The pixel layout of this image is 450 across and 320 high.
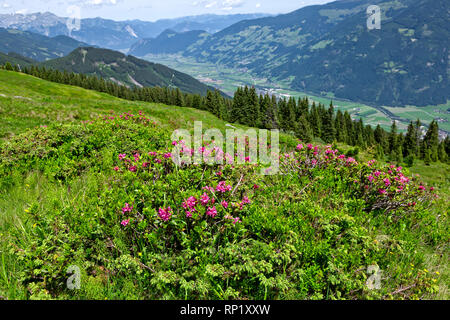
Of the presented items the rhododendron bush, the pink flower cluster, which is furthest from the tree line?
the pink flower cluster

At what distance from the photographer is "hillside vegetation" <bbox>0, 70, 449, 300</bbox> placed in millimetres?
3049

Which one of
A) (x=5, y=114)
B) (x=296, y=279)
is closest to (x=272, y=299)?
(x=296, y=279)

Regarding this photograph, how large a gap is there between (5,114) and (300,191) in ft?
60.3

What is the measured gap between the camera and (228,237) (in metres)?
3.64

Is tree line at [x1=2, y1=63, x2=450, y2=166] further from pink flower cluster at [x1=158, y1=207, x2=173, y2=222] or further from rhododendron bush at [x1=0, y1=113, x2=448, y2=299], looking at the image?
pink flower cluster at [x1=158, y1=207, x2=173, y2=222]

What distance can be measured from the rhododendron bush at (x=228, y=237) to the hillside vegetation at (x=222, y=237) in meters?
0.02

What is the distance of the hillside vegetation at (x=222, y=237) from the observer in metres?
3.05

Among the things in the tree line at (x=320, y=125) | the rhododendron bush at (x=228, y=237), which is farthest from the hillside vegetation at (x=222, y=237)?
the tree line at (x=320, y=125)

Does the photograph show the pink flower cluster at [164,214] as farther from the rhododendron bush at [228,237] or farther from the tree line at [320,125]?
the tree line at [320,125]

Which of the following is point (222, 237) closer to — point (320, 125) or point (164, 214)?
point (164, 214)

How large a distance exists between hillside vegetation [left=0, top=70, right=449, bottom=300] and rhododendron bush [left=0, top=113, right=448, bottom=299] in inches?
0.7

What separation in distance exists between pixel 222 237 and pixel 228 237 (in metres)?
0.10

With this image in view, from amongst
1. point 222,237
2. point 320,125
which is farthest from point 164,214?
point 320,125
